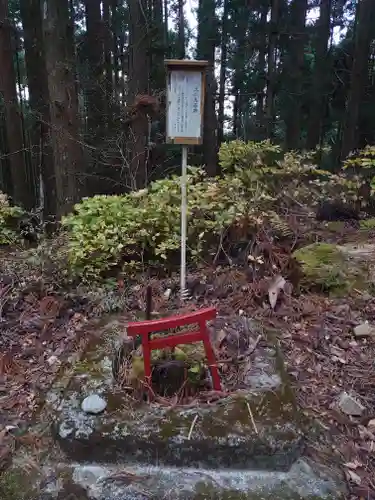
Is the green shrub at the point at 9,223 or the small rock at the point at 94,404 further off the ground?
the green shrub at the point at 9,223

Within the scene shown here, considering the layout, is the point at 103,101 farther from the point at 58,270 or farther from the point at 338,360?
the point at 338,360

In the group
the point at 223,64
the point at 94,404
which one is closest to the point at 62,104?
the point at 94,404

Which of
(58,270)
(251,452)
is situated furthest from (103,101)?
(251,452)

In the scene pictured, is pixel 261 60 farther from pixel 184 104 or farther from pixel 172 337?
pixel 172 337

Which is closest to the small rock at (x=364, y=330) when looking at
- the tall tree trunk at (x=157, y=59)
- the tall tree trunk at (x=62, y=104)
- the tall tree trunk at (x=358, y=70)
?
the tall tree trunk at (x=62, y=104)

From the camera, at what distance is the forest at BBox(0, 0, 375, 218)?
7371 mm

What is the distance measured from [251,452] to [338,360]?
105 centimetres

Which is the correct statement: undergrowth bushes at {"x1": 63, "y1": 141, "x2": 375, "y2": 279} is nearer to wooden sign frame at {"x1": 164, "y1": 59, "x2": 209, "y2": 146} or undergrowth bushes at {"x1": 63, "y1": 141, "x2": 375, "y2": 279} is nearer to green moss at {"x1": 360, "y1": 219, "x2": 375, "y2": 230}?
wooden sign frame at {"x1": 164, "y1": 59, "x2": 209, "y2": 146}

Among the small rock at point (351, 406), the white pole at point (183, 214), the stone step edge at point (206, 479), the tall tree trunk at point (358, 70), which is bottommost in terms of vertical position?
the stone step edge at point (206, 479)

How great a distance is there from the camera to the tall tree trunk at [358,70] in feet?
36.1

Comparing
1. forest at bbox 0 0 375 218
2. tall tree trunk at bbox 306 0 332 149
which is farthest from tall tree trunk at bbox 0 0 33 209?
tall tree trunk at bbox 306 0 332 149

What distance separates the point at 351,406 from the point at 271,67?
1225 cm

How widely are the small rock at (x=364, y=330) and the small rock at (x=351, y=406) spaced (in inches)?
26.3

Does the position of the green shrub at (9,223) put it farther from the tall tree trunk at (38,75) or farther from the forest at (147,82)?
the tall tree trunk at (38,75)
